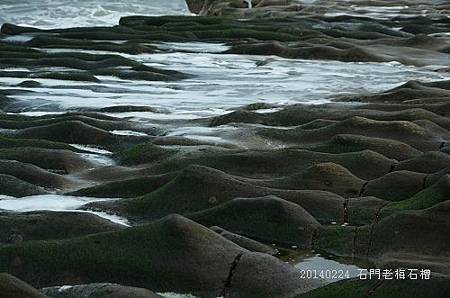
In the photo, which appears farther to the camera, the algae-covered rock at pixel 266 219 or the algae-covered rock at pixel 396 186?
the algae-covered rock at pixel 396 186

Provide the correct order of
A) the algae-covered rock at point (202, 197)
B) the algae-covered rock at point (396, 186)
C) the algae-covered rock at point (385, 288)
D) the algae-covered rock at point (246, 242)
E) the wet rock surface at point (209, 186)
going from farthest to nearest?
the algae-covered rock at point (396, 186) → the algae-covered rock at point (202, 197) → the algae-covered rock at point (246, 242) → the wet rock surface at point (209, 186) → the algae-covered rock at point (385, 288)

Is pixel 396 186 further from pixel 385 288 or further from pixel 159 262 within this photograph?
pixel 385 288

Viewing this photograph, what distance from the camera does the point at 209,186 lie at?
683 cm

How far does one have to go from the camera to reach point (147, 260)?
5250 mm

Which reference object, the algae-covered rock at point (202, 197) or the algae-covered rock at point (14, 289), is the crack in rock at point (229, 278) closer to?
the algae-covered rock at point (14, 289)

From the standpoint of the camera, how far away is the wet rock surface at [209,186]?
5.19 metres

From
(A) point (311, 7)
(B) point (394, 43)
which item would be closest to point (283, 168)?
(B) point (394, 43)

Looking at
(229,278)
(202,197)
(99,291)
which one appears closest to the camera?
(99,291)

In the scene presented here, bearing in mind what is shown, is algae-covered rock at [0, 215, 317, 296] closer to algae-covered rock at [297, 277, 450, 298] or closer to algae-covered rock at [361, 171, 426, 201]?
algae-covered rock at [297, 277, 450, 298]

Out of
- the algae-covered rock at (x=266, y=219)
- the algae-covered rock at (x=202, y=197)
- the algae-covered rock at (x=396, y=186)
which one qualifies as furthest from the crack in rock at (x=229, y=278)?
the algae-covered rock at (x=396, y=186)

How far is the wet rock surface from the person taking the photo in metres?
5.19

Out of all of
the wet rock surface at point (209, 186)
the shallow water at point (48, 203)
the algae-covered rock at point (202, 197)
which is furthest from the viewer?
the shallow water at point (48, 203)

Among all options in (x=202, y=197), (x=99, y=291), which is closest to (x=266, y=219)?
(x=202, y=197)

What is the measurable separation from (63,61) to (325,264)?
40.2ft
